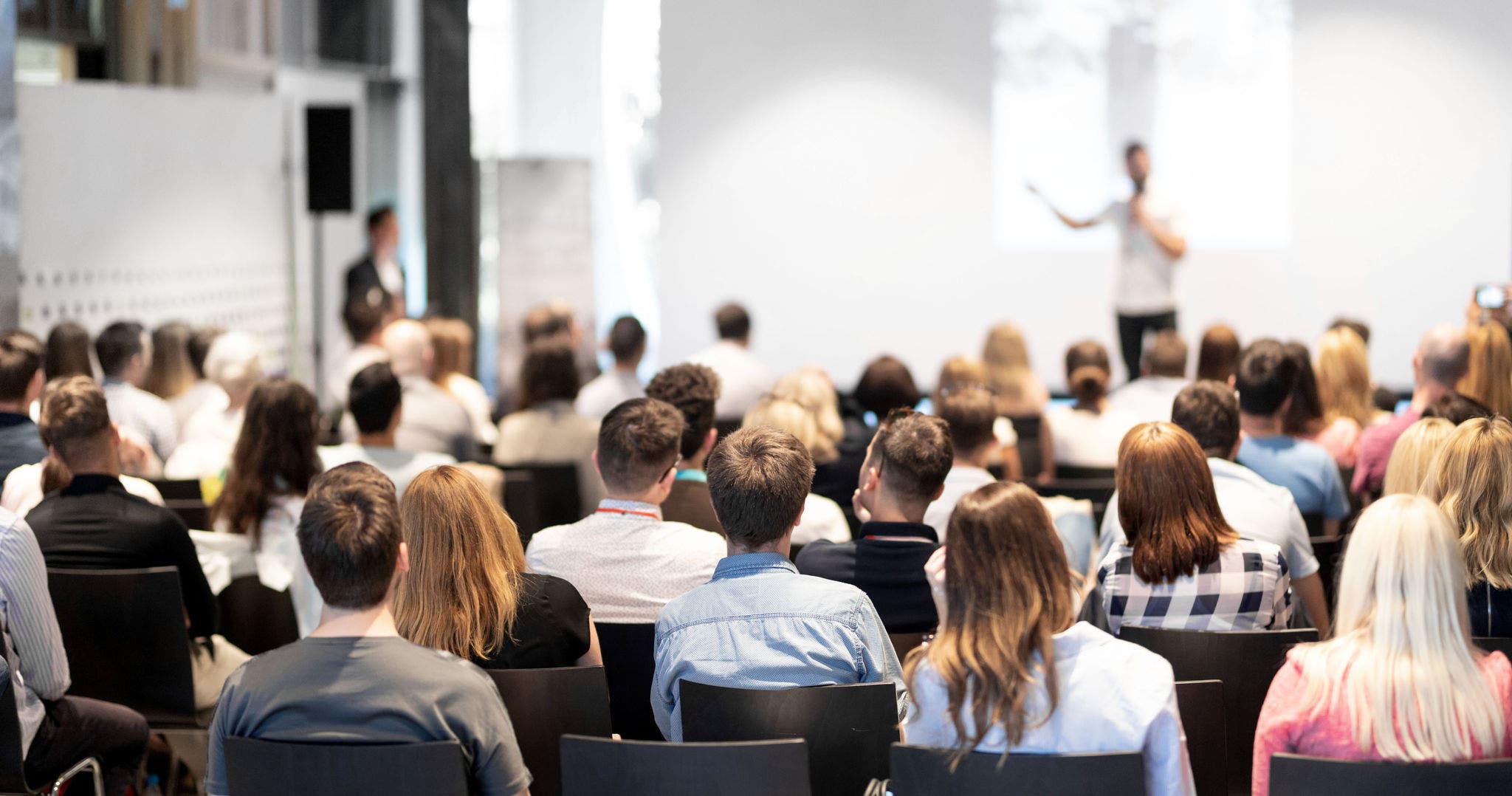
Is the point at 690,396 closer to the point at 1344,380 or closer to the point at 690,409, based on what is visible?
the point at 690,409

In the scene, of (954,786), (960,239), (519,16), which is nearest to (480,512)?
(954,786)

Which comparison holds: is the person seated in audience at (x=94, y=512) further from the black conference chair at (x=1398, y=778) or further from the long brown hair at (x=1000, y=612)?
the black conference chair at (x=1398, y=778)

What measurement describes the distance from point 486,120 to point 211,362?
6071 mm

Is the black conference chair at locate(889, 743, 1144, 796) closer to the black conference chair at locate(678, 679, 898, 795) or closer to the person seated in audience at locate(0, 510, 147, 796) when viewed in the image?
the black conference chair at locate(678, 679, 898, 795)

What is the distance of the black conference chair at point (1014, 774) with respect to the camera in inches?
79.8

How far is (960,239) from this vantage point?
10.4 meters

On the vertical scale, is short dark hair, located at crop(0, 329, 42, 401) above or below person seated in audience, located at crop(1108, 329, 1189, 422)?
above

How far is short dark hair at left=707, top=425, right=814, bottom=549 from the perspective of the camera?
267cm

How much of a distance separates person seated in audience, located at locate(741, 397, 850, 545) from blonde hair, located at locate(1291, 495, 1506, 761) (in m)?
1.91

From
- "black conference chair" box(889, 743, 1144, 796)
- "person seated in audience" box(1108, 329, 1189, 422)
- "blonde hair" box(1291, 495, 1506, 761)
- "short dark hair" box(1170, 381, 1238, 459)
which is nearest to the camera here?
"black conference chair" box(889, 743, 1144, 796)

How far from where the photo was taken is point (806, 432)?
15.3 ft

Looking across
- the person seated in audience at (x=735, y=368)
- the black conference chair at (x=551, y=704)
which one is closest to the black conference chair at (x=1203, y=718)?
the black conference chair at (x=551, y=704)

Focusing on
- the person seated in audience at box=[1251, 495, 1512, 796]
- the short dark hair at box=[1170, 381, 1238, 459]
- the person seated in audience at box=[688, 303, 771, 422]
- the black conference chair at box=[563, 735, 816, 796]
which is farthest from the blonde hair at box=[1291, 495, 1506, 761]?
the person seated in audience at box=[688, 303, 771, 422]

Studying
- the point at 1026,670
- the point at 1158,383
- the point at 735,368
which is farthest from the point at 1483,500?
the point at 735,368
